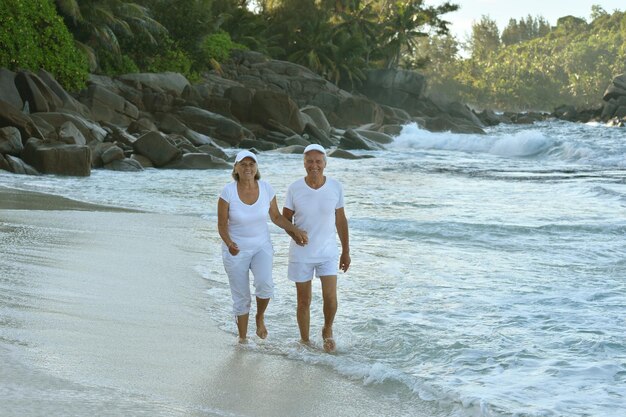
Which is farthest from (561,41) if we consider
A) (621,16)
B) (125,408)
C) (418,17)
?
(125,408)

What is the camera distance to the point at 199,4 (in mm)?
43812

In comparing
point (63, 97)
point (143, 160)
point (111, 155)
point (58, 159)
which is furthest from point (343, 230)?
point (63, 97)

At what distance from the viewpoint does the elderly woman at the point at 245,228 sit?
5.73m

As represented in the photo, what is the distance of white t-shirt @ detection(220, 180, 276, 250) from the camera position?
18.8ft

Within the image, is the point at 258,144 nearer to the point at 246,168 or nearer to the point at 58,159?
the point at 58,159

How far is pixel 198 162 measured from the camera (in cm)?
2138

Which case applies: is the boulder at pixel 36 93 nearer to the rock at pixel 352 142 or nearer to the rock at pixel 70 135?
the rock at pixel 70 135

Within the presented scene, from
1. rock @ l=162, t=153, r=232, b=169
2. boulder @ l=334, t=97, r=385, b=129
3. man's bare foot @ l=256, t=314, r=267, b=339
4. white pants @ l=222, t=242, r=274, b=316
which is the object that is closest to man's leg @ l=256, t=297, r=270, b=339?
man's bare foot @ l=256, t=314, r=267, b=339

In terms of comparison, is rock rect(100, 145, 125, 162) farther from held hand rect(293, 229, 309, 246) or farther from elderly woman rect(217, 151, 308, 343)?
held hand rect(293, 229, 309, 246)

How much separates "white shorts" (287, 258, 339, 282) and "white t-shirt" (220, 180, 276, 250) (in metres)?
0.26

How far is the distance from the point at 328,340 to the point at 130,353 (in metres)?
1.29

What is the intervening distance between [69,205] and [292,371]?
8096 millimetres

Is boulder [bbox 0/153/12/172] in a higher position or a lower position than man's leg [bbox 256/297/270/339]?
higher

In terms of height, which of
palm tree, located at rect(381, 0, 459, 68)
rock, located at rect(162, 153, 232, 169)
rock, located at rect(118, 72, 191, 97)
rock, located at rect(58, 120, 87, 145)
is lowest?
rock, located at rect(162, 153, 232, 169)
